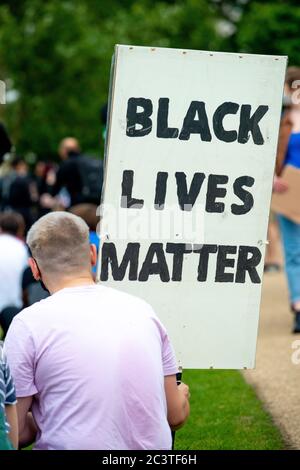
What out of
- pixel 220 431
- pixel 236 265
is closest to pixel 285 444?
pixel 220 431

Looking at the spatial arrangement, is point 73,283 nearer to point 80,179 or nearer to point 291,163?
point 291,163

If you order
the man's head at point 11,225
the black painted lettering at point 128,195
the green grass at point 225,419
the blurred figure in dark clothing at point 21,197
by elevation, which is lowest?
the green grass at point 225,419

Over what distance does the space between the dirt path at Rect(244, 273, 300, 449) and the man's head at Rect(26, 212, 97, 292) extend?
6.11 ft

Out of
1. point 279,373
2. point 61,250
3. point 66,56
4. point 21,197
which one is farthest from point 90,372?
point 66,56

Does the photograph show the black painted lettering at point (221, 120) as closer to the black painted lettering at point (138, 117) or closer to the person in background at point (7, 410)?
the black painted lettering at point (138, 117)

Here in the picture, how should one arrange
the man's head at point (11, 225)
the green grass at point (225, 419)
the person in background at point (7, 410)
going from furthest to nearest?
the man's head at point (11, 225) → the green grass at point (225, 419) → the person in background at point (7, 410)

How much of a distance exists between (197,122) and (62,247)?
1046mm

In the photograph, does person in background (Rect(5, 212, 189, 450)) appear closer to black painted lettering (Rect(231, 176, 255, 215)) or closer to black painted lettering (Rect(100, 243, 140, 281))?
Result: black painted lettering (Rect(100, 243, 140, 281))

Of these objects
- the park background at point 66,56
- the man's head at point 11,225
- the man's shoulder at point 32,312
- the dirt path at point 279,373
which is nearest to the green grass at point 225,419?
the dirt path at point 279,373

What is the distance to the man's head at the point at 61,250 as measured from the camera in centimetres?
422

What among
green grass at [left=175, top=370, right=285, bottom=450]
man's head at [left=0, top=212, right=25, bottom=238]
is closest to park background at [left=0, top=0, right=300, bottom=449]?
man's head at [left=0, top=212, right=25, bottom=238]

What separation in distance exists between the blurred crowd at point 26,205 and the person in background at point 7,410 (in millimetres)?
1855

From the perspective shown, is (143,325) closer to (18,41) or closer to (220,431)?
(220,431)

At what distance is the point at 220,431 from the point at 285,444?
1.75ft
